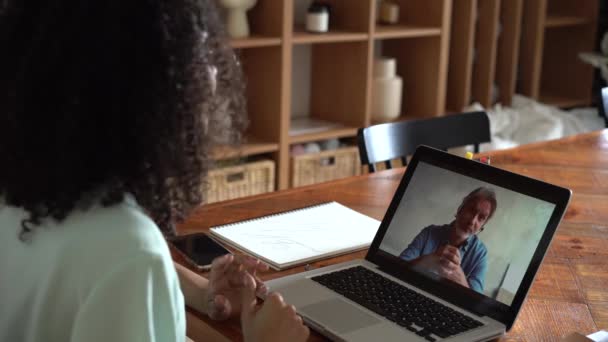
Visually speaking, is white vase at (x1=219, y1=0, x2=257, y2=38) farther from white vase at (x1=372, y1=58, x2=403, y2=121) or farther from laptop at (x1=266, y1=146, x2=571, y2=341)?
laptop at (x1=266, y1=146, x2=571, y2=341)

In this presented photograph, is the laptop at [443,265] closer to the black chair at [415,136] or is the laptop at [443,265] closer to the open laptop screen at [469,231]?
the open laptop screen at [469,231]

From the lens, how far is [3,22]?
976 millimetres

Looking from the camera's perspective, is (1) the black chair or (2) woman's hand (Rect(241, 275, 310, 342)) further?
(1) the black chair

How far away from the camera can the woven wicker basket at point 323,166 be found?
3.52 metres

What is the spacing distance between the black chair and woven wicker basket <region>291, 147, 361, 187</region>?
3.60ft

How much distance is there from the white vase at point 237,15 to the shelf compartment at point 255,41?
0.05m

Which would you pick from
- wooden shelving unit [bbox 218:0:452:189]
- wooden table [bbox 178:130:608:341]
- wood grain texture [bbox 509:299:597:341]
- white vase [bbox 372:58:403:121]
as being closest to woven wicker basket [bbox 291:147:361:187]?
wooden shelving unit [bbox 218:0:452:189]

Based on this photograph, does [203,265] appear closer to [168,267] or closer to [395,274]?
[395,274]

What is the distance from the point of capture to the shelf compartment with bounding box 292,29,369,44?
11.0 ft

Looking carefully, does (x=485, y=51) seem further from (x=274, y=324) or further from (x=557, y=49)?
(x=274, y=324)

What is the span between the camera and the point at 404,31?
3.66 meters

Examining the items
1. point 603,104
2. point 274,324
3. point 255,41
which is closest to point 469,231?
point 274,324

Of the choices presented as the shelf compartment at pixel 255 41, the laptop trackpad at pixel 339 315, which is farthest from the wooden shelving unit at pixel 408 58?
the laptop trackpad at pixel 339 315

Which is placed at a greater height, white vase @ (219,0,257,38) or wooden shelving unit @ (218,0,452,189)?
white vase @ (219,0,257,38)
